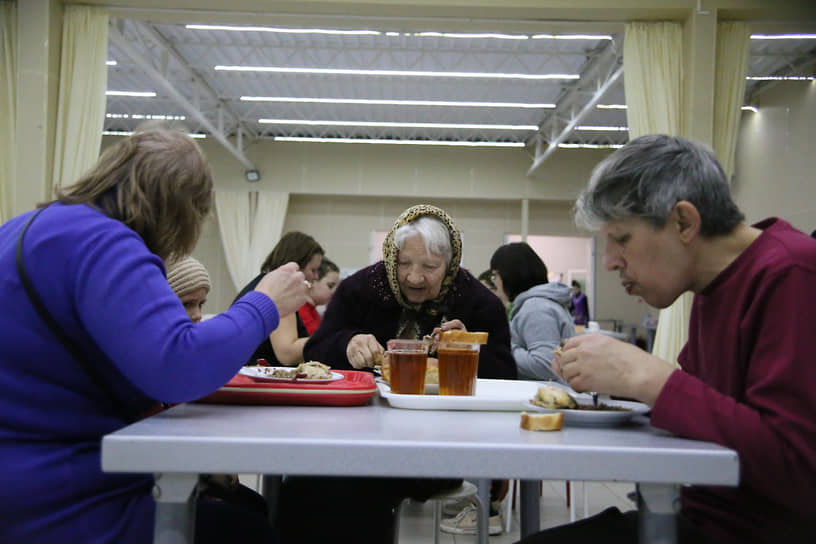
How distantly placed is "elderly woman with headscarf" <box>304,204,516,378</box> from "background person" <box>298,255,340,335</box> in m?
1.36

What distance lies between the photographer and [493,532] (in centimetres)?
348

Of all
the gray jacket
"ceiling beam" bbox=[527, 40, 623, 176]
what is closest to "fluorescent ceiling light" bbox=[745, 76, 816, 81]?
"ceiling beam" bbox=[527, 40, 623, 176]

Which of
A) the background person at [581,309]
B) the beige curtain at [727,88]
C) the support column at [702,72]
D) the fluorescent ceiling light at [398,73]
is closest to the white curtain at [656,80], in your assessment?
the support column at [702,72]

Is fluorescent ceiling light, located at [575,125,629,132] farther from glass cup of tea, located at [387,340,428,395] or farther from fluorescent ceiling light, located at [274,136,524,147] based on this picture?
glass cup of tea, located at [387,340,428,395]

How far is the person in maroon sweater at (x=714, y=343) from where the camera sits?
97cm

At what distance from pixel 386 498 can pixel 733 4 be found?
526cm

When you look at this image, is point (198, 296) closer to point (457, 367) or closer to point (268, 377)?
point (268, 377)

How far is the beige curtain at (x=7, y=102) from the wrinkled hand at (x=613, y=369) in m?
5.37

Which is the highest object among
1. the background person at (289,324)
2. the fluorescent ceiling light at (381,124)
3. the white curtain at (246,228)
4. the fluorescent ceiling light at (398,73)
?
the fluorescent ceiling light at (398,73)

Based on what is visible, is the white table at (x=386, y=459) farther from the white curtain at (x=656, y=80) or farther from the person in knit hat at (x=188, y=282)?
the white curtain at (x=656, y=80)

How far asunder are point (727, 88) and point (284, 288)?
17.1ft

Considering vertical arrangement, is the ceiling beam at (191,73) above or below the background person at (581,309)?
above

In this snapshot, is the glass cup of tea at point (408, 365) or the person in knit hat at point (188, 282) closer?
the glass cup of tea at point (408, 365)

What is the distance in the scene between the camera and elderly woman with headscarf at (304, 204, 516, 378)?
232 cm
